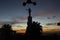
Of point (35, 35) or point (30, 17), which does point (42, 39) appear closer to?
point (35, 35)

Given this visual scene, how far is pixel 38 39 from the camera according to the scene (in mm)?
53781

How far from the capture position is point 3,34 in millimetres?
43375

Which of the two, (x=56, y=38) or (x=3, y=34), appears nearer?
(x=3, y=34)

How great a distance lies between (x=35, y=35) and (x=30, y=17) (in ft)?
19.9

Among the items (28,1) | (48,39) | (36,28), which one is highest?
(28,1)

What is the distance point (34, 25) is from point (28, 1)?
42.5 feet

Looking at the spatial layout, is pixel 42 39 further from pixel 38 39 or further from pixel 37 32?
pixel 37 32

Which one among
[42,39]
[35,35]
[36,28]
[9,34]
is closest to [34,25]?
[36,28]

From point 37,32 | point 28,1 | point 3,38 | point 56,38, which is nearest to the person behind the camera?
point 3,38

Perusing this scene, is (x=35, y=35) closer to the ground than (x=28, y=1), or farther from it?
closer to the ground

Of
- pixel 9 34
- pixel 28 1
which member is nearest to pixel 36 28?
pixel 28 1

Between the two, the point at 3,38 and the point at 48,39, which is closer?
the point at 3,38

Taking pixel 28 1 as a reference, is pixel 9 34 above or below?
below

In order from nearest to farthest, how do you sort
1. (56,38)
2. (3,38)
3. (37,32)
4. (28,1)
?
(3,38) → (28,1) → (56,38) → (37,32)
